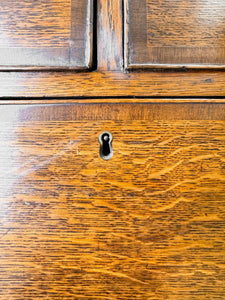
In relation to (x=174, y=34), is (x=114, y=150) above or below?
below

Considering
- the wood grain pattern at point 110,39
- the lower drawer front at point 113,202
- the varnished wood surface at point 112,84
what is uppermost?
the wood grain pattern at point 110,39

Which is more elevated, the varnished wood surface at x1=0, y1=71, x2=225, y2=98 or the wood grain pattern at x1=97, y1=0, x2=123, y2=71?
the wood grain pattern at x1=97, y1=0, x2=123, y2=71

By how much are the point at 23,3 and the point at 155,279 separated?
1.24 feet

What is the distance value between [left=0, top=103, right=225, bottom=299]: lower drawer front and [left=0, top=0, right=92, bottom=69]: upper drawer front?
57 millimetres

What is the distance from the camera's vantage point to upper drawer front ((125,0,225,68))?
295mm

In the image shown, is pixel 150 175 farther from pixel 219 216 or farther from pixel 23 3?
pixel 23 3

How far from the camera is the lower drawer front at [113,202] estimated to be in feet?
0.90

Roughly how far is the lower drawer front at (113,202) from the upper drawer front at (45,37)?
0.19ft

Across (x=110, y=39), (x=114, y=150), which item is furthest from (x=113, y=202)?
(x=110, y=39)

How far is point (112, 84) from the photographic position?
30cm

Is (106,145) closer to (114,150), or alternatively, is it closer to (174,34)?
(114,150)

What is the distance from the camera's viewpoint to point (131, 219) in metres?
0.28

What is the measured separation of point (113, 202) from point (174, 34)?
224mm

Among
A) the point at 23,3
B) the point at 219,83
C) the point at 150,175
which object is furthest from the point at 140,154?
the point at 23,3
